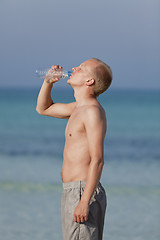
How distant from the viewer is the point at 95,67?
11.4 ft

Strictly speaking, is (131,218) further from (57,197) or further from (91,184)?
(91,184)

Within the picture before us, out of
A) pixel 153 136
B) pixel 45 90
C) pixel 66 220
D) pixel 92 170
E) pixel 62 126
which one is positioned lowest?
pixel 66 220

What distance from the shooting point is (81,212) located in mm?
3248

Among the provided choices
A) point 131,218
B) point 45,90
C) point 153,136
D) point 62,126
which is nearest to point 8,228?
point 131,218

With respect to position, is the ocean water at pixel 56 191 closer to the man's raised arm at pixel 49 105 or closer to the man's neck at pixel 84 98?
the man's raised arm at pixel 49 105

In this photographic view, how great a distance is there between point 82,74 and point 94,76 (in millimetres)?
80

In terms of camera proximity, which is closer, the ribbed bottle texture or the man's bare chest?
the man's bare chest

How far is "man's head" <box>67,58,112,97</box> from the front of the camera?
11.4 feet

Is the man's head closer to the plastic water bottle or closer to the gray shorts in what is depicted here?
the plastic water bottle

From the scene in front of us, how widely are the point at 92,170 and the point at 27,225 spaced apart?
338 centimetres

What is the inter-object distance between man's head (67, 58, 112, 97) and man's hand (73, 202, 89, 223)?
27.4 inches

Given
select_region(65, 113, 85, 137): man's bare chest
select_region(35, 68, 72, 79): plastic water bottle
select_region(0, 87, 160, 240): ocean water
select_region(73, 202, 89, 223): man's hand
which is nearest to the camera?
select_region(73, 202, 89, 223): man's hand

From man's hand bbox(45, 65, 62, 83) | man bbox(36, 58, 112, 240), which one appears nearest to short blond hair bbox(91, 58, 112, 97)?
man bbox(36, 58, 112, 240)

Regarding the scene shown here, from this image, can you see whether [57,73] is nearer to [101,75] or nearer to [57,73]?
[57,73]
